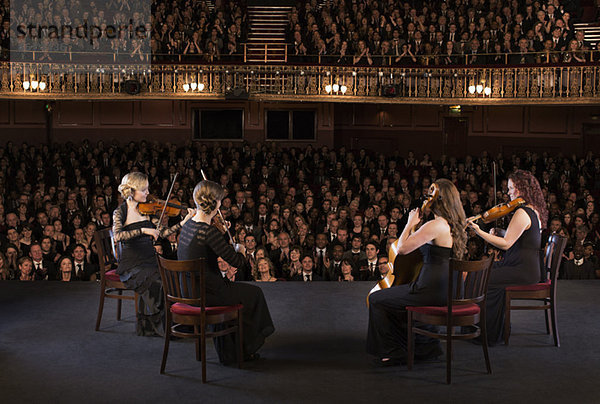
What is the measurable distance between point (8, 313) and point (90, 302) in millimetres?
654

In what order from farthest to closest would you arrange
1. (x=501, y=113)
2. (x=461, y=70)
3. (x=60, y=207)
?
(x=501, y=113) < (x=461, y=70) < (x=60, y=207)

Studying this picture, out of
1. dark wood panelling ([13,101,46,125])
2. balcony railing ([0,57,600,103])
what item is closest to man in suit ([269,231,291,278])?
balcony railing ([0,57,600,103])

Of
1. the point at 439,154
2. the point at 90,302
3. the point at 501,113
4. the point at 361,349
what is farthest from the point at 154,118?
the point at 361,349

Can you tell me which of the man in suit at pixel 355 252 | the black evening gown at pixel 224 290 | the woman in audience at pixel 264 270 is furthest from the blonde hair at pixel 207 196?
the man in suit at pixel 355 252

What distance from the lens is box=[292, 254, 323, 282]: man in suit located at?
7.54 m

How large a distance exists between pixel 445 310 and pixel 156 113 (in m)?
13.7

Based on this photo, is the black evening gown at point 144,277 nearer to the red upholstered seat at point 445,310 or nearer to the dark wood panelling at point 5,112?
the red upholstered seat at point 445,310

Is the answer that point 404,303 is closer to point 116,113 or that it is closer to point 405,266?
point 405,266

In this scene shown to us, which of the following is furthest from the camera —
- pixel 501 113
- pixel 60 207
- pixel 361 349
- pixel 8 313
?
pixel 501 113

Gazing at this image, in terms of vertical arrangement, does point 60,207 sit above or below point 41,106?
below

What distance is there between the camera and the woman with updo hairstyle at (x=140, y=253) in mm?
5109

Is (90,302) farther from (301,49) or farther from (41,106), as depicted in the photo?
(41,106)

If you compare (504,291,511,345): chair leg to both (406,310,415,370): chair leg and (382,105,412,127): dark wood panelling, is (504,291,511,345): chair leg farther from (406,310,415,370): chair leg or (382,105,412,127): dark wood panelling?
(382,105,412,127): dark wood panelling

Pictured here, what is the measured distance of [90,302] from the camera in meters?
6.16
